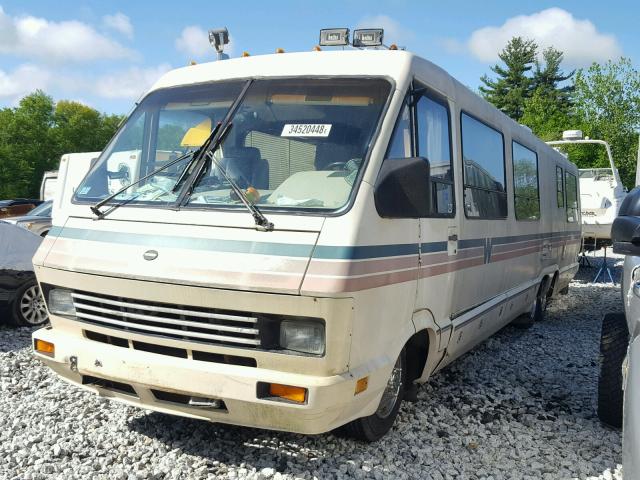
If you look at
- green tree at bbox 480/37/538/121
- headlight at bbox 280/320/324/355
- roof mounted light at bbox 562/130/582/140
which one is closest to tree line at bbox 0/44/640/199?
green tree at bbox 480/37/538/121

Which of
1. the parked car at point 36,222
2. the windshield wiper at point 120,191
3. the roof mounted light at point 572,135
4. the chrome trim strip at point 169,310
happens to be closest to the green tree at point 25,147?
the parked car at point 36,222

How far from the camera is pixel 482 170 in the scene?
5.84m

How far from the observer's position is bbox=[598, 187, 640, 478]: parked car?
2.50 meters

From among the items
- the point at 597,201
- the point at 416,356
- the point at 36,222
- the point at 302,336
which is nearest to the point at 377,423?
the point at 416,356

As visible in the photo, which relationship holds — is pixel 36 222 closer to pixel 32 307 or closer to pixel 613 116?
pixel 32 307

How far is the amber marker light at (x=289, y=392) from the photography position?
11.0 ft

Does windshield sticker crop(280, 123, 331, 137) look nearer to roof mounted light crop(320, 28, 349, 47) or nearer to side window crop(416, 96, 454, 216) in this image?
side window crop(416, 96, 454, 216)

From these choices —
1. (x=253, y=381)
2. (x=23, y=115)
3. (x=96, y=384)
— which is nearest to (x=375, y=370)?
(x=253, y=381)

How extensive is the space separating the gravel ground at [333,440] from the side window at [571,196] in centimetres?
551

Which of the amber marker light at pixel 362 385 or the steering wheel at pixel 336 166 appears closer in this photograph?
the amber marker light at pixel 362 385

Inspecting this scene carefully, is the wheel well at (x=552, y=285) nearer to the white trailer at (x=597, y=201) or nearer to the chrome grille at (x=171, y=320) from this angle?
the white trailer at (x=597, y=201)

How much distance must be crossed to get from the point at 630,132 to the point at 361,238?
42.4m

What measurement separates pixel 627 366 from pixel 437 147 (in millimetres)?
2081

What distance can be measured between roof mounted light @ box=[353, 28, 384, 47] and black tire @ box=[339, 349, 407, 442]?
2.41 m
